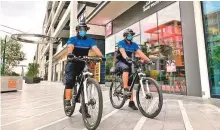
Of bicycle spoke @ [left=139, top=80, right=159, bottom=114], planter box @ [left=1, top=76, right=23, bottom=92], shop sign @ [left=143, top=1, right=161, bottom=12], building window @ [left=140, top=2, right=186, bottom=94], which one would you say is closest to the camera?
bicycle spoke @ [left=139, top=80, right=159, bottom=114]

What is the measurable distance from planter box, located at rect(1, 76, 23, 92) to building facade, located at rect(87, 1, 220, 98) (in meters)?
7.56

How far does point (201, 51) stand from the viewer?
23.4 ft

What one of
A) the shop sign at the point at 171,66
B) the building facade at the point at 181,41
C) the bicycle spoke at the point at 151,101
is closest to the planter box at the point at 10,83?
the building facade at the point at 181,41

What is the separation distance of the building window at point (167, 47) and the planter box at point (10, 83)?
7.56m

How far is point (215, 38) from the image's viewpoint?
22.8 feet

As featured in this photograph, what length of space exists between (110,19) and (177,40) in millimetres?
8494

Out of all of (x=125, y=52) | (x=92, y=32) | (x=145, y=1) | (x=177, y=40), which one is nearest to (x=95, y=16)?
(x=92, y=32)

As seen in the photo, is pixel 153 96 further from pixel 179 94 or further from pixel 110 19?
pixel 110 19

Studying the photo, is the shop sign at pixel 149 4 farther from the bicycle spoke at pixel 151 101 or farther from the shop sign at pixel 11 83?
the shop sign at pixel 11 83

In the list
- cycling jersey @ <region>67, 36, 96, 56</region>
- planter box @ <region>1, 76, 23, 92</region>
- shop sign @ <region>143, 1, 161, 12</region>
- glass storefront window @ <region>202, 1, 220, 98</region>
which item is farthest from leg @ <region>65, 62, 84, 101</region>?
shop sign @ <region>143, 1, 161, 12</region>

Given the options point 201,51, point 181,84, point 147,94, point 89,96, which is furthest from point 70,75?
point 181,84

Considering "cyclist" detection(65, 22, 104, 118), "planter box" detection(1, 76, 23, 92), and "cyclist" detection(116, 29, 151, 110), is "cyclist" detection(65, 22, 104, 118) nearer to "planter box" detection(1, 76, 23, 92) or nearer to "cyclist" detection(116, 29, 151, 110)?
"cyclist" detection(116, 29, 151, 110)

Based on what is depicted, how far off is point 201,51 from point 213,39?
607mm

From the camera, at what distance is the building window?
843 cm
